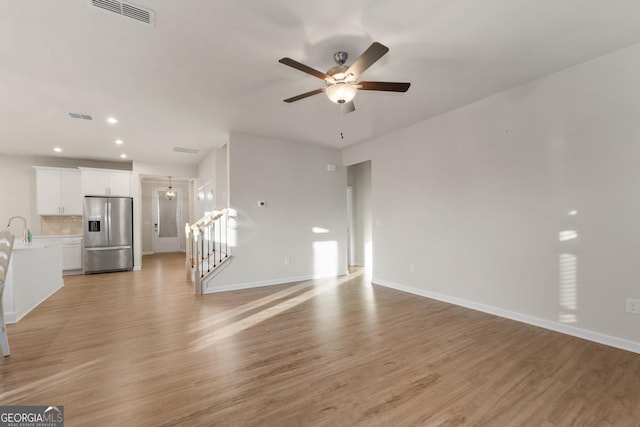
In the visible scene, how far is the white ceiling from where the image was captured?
2.06 meters

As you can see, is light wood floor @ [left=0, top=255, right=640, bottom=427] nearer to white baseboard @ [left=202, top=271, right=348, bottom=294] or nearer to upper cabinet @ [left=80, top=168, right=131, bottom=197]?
white baseboard @ [left=202, top=271, right=348, bottom=294]

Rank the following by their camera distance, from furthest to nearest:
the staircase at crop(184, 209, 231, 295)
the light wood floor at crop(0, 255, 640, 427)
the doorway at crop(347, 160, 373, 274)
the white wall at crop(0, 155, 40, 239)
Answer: the doorway at crop(347, 160, 373, 274)
the white wall at crop(0, 155, 40, 239)
the staircase at crop(184, 209, 231, 295)
the light wood floor at crop(0, 255, 640, 427)

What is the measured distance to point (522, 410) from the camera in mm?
1744

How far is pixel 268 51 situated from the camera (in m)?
2.53

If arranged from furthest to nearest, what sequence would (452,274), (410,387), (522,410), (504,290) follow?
(452,274)
(504,290)
(410,387)
(522,410)

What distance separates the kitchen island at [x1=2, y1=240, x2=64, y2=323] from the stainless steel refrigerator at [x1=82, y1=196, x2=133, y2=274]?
162 centimetres

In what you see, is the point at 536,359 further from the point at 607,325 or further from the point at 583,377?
the point at 607,325

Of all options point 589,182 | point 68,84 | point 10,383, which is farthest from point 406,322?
point 68,84

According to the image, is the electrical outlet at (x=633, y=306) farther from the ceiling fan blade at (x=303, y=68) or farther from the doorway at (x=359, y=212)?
the doorway at (x=359, y=212)

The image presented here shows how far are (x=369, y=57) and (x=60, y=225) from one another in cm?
834

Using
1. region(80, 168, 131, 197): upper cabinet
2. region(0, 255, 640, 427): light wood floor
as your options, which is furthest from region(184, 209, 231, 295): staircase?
region(80, 168, 131, 197): upper cabinet

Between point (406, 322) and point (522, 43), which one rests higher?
point (522, 43)

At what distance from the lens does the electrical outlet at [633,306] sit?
250cm

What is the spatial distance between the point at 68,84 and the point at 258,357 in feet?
11.9
